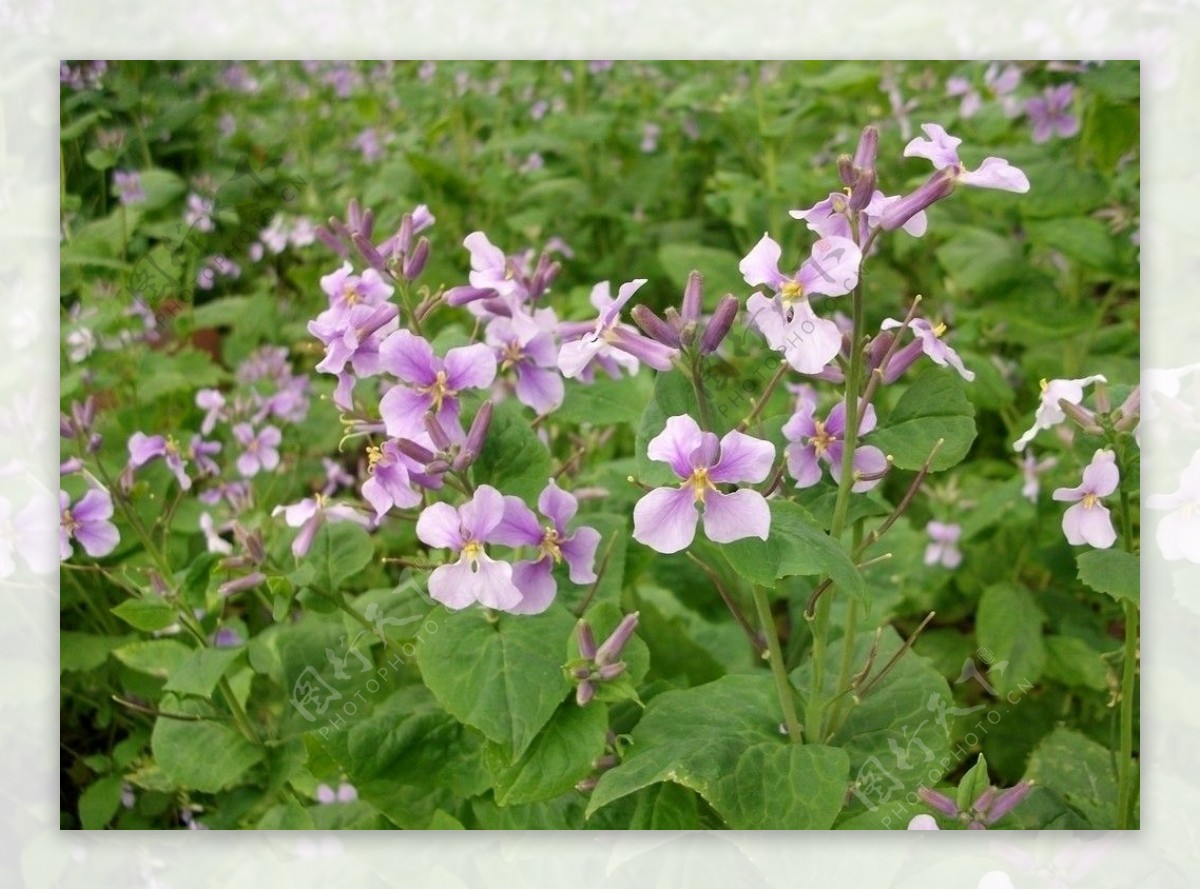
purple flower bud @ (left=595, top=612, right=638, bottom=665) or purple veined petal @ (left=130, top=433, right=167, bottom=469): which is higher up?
purple veined petal @ (left=130, top=433, right=167, bottom=469)

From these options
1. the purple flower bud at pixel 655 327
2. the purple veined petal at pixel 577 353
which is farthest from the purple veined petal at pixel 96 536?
the purple flower bud at pixel 655 327

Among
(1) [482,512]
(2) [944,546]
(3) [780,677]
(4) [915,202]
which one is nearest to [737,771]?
(3) [780,677]

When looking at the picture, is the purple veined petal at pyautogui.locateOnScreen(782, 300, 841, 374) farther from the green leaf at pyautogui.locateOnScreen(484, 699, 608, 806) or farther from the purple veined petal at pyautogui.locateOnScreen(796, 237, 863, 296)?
the green leaf at pyautogui.locateOnScreen(484, 699, 608, 806)

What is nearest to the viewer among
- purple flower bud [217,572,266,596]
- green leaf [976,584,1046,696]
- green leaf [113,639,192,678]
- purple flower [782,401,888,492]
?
purple flower [782,401,888,492]

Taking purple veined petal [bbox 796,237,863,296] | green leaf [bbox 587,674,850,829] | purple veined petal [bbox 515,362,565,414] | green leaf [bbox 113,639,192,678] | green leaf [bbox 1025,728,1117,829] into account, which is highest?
purple veined petal [bbox 796,237,863,296]

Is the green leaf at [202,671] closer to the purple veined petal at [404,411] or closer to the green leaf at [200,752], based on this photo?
the green leaf at [200,752]

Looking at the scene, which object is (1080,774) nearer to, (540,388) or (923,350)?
A: (923,350)

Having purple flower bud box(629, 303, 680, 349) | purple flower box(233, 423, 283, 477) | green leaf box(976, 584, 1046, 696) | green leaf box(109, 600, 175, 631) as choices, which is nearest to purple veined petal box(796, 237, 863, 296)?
purple flower bud box(629, 303, 680, 349)
